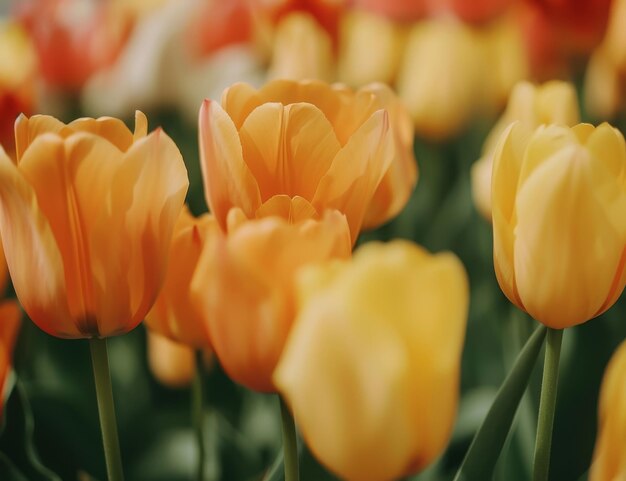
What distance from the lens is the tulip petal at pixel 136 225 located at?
12.5 inches

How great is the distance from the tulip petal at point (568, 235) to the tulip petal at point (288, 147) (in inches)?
3.2

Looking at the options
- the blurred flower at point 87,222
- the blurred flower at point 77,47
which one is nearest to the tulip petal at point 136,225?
the blurred flower at point 87,222

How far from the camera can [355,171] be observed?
0.34 m

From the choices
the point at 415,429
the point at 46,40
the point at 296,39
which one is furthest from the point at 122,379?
the point at 415,429

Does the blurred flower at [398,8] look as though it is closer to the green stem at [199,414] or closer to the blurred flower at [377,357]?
Result: the green stem at [199,414]

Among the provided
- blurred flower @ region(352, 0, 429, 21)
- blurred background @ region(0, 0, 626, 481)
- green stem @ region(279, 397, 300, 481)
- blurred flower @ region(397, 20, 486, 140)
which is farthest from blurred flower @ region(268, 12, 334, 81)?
green stem @ region(279, 397, 300, 481)

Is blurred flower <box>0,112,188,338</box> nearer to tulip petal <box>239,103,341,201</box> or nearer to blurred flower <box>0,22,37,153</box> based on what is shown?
tulip petal <box>239,103,341,201</box>

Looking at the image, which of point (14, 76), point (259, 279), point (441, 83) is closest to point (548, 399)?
A: point (259, 279)

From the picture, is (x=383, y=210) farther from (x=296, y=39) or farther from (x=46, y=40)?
(x=46, y=40)

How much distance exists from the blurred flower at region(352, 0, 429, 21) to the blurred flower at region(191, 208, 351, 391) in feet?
2.56

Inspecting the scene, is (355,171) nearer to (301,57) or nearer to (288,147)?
(288,147)

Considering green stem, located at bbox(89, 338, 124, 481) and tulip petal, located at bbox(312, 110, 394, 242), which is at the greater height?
tulip petal, located at bbox(312, 110, 394, 242)

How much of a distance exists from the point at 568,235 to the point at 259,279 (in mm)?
112

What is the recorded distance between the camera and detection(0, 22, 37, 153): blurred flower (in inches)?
26.5
